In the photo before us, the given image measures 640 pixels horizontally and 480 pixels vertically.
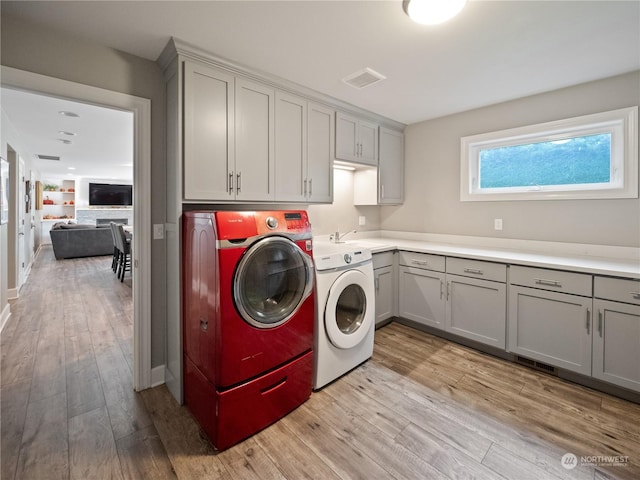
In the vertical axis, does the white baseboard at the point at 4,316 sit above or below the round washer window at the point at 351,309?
below

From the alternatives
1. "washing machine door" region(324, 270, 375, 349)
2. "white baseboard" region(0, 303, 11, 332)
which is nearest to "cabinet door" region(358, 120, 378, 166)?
"washing machine door" region(324, 270, 375, 349)

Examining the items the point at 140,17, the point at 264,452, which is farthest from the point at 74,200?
the point at 264,452

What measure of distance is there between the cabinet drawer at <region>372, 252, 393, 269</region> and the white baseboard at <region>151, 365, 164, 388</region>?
1.98 meters

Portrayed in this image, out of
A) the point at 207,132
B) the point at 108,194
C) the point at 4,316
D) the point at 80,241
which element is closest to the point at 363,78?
the point at 207,132

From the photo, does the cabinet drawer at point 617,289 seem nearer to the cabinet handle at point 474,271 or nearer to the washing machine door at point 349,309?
the cabinet handle at point 474,271

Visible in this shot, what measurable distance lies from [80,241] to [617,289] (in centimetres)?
936

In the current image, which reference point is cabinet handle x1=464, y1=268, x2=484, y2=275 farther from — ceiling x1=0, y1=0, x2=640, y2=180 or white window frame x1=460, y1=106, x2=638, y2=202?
ceiling x1=0, y1=0, x2=640, y2=180

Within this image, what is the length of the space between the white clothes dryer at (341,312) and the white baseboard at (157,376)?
114cm

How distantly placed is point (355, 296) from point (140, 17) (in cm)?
224

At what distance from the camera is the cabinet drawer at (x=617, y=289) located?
1.93 meters

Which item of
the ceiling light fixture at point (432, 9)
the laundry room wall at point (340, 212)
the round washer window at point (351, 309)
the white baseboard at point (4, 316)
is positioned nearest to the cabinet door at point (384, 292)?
the round washer window at point (351, 309)

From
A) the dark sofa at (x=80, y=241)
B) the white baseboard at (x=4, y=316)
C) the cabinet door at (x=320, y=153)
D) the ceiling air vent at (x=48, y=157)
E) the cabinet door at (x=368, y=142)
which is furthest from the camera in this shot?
the dark sofa at (x=80, y=241)

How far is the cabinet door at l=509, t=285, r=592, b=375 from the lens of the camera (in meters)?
2.13

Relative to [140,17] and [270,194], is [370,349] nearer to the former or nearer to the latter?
[270,194]
